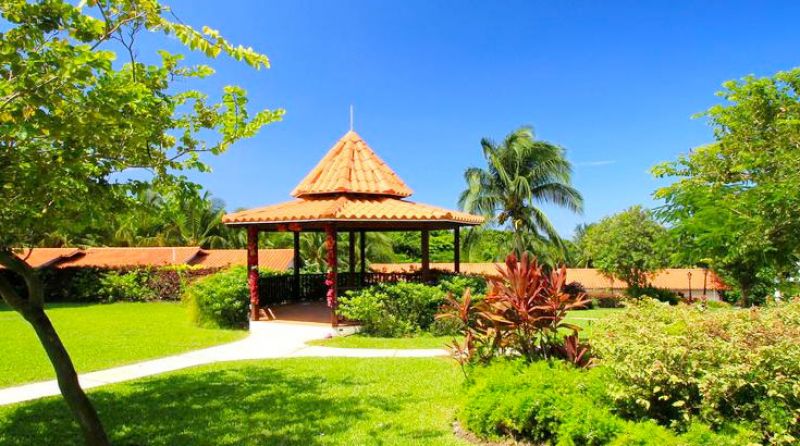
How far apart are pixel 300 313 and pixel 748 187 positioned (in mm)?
11779

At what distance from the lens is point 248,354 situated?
34.3 feet

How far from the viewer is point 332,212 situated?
478 inches

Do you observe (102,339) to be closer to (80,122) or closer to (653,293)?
(80,122)

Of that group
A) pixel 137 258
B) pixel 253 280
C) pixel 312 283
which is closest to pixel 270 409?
pixel 253 280

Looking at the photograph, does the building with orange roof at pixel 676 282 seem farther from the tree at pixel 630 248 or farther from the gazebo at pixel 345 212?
the gazebo at pixel 345 212

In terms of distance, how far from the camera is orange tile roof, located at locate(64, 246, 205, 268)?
26422 mm

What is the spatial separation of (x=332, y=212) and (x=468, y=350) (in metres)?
6.39

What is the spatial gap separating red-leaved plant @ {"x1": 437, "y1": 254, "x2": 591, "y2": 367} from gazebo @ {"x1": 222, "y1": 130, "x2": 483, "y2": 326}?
6.11 meters

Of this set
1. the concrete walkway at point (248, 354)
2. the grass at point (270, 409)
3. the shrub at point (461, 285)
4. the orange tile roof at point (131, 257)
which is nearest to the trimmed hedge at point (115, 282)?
the orange tile roof at point (131, 257)

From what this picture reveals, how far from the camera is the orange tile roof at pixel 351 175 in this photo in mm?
14641

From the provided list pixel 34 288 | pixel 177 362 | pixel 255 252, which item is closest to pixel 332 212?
pixel 255 252

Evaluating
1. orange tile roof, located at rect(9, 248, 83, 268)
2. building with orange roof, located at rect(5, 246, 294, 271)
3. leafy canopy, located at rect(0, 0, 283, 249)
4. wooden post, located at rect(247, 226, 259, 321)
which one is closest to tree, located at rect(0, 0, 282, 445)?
leafy canopy, located at rect(0, 0, 283, 249)

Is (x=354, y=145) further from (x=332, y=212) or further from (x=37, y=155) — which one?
(x=37, y=155)

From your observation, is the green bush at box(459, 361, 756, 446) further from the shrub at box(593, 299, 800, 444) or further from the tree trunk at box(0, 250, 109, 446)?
the tree trunk at box(0, 250, 109, 446)
